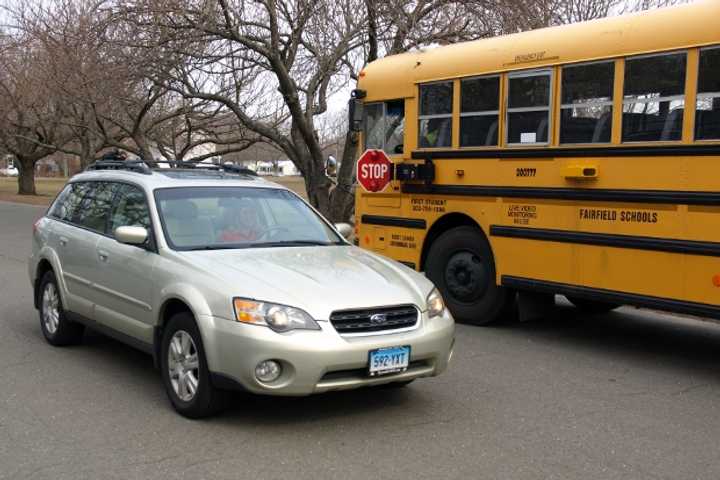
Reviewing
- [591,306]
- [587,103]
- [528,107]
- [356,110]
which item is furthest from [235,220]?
[591,306]

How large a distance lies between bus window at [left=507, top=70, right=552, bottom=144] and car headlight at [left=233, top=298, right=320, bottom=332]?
368 centimetres

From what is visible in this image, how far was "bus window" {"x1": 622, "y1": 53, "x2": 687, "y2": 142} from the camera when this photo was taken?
629cm

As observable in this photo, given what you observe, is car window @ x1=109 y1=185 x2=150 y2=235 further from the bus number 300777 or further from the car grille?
the bus number 300777

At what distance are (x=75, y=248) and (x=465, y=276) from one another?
397 centimetres

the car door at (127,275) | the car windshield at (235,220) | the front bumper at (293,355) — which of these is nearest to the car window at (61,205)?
the car door at (127,275)

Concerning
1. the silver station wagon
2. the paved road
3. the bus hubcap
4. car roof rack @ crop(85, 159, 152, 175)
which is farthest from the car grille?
the bus hubcap

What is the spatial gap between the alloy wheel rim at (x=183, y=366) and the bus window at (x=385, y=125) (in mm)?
4572

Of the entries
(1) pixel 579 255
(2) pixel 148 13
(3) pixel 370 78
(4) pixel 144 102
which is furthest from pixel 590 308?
(4) pixel 144 102

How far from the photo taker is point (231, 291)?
188 inches

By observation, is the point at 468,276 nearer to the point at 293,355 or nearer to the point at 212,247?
the point at 212,247

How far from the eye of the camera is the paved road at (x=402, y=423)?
4293 mm

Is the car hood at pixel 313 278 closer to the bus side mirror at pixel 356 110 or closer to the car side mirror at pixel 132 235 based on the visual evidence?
the car side mirror at pixel 132 235

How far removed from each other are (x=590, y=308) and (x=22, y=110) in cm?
2974

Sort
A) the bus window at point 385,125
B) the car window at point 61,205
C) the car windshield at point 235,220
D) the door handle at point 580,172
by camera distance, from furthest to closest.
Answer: the bus window at point 385,125, the car window at point 61,205, the door handle at point 580,172, the car windshield at point 235,220
